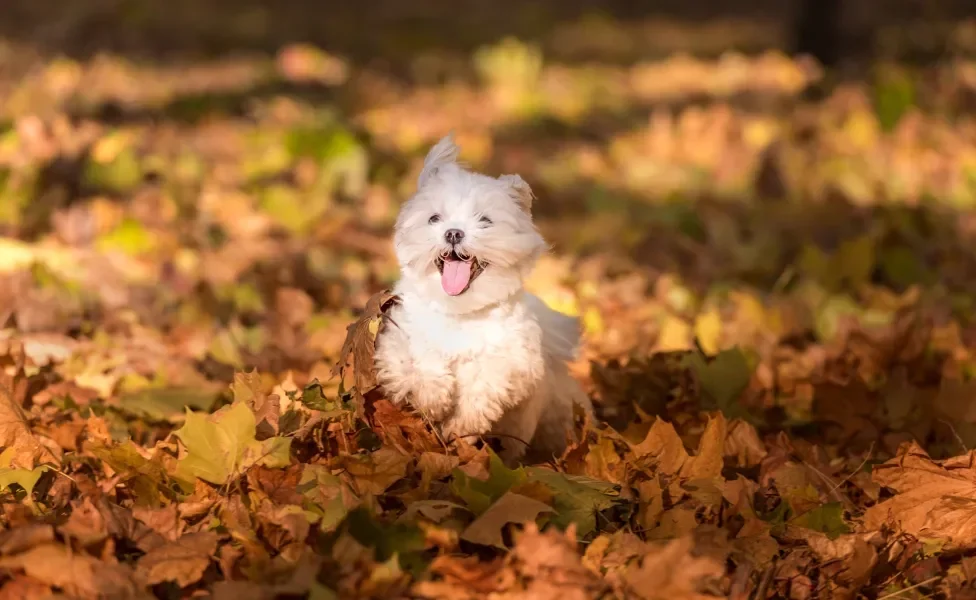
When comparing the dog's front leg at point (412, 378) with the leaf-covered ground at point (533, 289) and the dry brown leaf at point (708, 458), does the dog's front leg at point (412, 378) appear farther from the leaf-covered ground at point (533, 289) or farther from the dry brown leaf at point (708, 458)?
the dry brown leaf at point (708, 458)

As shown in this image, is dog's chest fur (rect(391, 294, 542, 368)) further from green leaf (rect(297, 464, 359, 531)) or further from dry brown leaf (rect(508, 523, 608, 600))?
dry brown leaf (rect(508, 523, 608, 600))

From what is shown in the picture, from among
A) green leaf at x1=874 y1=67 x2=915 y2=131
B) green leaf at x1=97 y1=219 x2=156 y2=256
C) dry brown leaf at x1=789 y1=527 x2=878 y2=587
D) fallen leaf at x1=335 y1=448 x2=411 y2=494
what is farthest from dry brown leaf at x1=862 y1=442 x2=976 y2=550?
green leaf at x1=874 y1=67 x2=915 y2=131

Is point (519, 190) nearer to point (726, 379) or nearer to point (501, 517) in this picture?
point (501, 517)

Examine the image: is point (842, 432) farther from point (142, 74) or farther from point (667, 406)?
point (142, 74)

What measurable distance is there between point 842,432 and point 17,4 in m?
Result: 10.5

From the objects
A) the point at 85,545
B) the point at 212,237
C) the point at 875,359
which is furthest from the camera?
the point at 212,237

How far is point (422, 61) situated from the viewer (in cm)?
1070

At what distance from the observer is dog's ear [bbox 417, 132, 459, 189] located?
2985mm

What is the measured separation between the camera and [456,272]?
2.79 meters

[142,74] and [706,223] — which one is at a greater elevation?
[142,74]

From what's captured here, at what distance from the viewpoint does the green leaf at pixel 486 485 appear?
2.57m

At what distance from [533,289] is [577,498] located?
2.18m

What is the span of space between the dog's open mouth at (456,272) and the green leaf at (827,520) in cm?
88

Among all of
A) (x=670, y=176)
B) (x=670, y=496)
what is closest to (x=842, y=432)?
(x=670, y=496)
